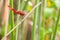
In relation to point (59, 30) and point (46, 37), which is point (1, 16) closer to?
point (46, 37)

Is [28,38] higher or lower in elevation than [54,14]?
lower

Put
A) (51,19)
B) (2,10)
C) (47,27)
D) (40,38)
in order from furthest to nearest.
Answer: (51,19) → (47,27) → (2,10) → (40,38)

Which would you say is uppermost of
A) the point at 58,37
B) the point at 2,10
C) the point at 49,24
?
the point at 2,10

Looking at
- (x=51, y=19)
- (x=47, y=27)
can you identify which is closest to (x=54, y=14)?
(x=51, y=19)

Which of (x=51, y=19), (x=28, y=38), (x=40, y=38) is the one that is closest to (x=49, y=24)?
(x=51, y=19)

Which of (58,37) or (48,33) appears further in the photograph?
(58,37)

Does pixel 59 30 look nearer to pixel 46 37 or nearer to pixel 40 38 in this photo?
pixel 46 37

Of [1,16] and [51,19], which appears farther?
[51,19]

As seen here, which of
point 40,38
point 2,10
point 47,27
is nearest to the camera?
point 40,38

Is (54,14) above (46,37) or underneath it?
above
